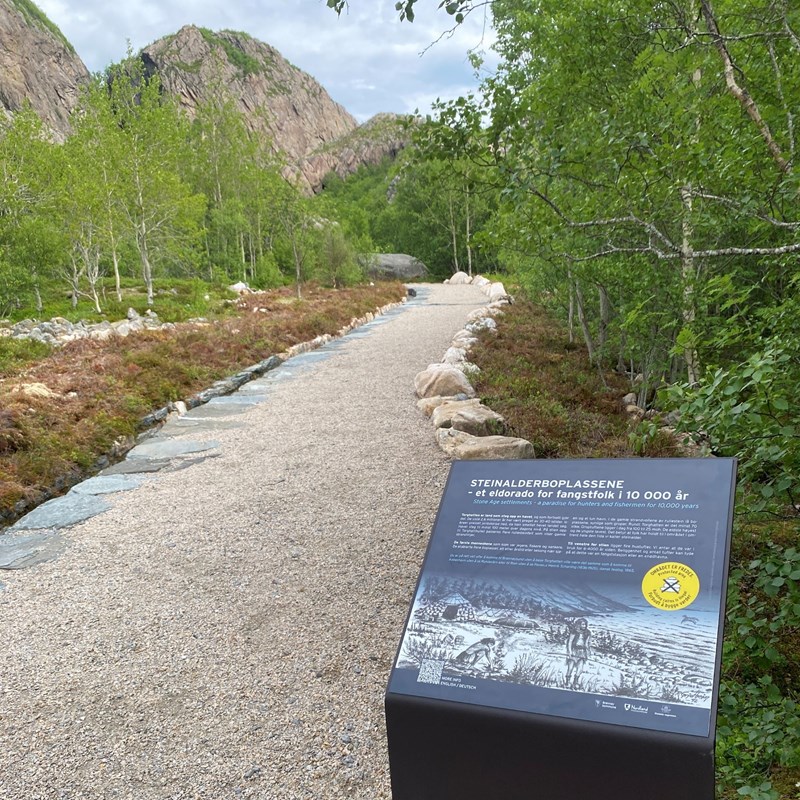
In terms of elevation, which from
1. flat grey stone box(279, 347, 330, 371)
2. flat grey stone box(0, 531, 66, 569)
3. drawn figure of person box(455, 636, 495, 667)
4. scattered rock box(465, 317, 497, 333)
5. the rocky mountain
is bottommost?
flat grey stone box(0, 531, 66, 569)

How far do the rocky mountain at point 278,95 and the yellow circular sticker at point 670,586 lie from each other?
3338 inches

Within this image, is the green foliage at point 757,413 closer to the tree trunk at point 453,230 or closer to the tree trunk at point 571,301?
the tree trunk at point 571,301

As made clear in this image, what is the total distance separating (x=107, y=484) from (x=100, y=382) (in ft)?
10.6

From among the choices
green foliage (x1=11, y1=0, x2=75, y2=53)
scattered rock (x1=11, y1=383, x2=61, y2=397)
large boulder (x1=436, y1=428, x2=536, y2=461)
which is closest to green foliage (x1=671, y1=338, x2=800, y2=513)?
large boulder (x1=436, y1=428, x2=536, y2=461)

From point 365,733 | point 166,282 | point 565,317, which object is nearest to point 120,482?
point 365,733

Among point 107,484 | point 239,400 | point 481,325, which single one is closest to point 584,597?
point 107,484

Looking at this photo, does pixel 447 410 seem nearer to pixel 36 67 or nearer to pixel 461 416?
pixel 461 416

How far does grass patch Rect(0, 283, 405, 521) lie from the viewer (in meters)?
6.79

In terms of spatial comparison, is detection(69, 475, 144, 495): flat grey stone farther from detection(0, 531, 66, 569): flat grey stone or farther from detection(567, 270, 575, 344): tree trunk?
detection(567, 270, 575, 344): tree trunk

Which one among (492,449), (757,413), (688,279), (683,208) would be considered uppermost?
(683,208)

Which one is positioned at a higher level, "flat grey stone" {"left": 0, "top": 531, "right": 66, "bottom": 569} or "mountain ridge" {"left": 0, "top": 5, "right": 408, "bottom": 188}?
"mountain ridge" {"left": 0, "top": 5, "right": 408, "bottom": 188}

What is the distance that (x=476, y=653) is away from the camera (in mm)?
1948

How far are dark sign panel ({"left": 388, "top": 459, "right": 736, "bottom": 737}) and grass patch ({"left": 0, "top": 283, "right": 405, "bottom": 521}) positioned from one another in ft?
17.7

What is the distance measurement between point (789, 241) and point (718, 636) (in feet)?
10.7
